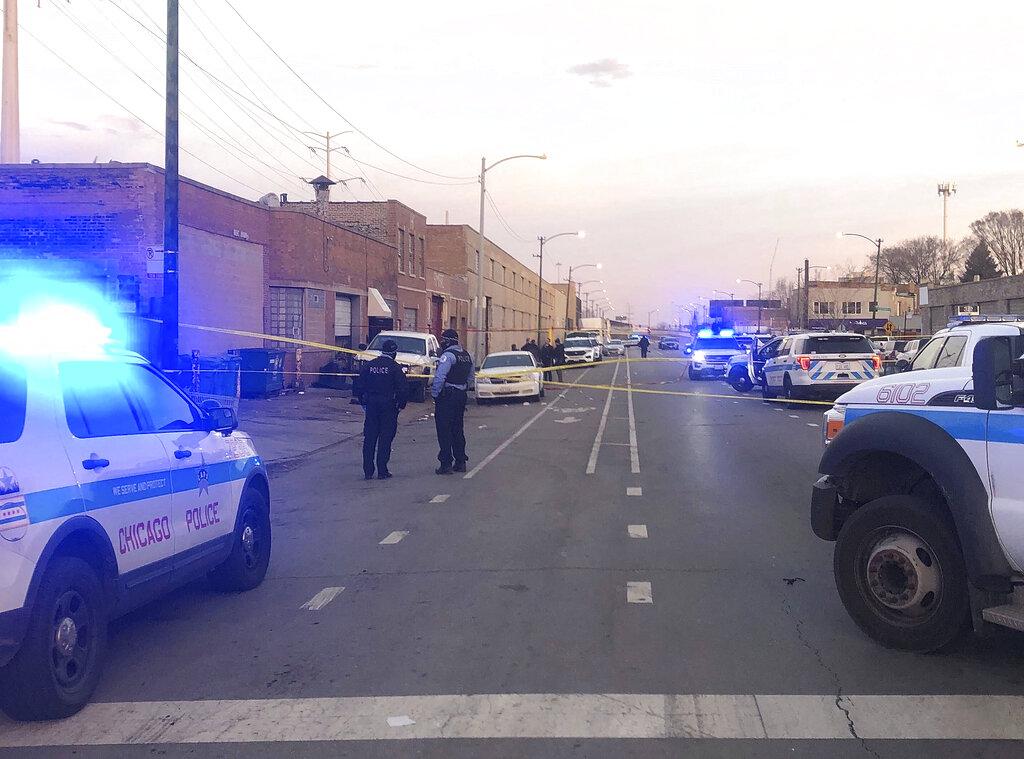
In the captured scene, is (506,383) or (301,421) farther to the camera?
(506,383)

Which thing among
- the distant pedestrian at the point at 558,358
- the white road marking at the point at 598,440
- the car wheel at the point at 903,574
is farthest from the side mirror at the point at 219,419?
the distant pedestrian at the point at 558,358

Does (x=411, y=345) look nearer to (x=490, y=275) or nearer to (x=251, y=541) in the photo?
(x=251, y=541)

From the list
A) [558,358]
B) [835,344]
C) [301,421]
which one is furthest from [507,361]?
[558,358]

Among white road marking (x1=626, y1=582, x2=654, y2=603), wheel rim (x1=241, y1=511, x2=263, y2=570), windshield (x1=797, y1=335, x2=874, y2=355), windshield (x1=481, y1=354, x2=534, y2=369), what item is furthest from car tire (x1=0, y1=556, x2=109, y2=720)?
windshield (x1=481, y1=354, x2=534, y2=369)

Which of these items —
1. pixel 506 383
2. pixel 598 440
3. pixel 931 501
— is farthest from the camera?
pixel 506 383

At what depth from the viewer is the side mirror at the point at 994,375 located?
4707 mm

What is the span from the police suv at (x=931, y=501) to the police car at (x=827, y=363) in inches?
645

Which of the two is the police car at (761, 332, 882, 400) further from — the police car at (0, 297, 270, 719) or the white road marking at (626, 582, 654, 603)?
the police car at (0, 297, 270, 719)

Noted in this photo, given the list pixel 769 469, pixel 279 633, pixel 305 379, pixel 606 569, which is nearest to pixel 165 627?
pixel 279 633

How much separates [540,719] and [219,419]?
341cm

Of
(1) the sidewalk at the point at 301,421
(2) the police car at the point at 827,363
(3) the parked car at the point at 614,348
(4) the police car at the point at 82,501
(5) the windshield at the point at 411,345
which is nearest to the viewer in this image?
(4) the police car at the point at 82,501

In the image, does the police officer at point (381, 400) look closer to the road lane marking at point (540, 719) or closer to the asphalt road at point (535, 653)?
the asphalt road at point (535, 653)

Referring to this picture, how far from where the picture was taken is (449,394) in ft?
42.8

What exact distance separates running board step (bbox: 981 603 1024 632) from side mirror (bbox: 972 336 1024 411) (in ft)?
3.33
